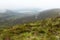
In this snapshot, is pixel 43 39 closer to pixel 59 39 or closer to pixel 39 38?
pixel 39 38

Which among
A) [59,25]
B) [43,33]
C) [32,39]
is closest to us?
[32,39]

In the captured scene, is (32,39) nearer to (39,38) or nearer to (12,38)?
(39,38)

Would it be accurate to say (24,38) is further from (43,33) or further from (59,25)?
(59,25)

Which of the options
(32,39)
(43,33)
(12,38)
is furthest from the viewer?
(43,33)

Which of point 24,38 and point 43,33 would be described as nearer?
point 24,38

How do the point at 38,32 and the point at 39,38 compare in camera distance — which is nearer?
the point at 39,38

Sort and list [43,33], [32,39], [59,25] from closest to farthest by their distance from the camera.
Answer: [32,39] → [43,33] → [59,25]

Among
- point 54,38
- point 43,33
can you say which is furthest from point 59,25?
point 54,38

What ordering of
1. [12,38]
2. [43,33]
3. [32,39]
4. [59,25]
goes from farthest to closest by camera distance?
[59,25] → [43,33] → [12,38] → [32,39]

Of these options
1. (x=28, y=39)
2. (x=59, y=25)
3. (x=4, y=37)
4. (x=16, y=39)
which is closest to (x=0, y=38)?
(x=4, y=37)
